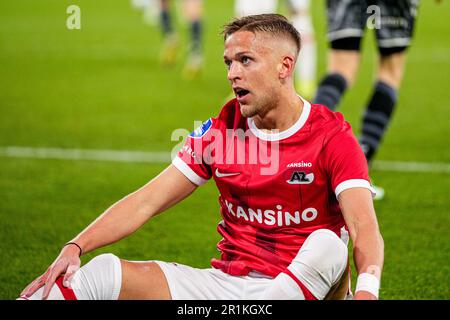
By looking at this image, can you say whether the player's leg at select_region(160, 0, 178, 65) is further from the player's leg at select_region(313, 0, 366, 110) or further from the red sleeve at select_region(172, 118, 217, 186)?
the red sleeve at select_region(172, 118, 217, 186)

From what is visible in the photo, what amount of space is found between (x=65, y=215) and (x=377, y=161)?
2590 mm

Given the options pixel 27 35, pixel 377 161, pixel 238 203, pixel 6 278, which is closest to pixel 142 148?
pixel 377 161

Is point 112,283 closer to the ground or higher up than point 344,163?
closer to the ground

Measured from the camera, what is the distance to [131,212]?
3.42 metres

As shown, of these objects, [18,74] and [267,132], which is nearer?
[267,132]

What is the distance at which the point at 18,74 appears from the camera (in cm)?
1134

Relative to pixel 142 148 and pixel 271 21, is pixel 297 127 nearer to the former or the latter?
pixel 271 21

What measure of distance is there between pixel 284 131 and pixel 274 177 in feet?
0.57

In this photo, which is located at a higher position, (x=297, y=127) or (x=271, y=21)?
(x=271, y=21)

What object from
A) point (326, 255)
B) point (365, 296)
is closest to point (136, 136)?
point (326, 255)

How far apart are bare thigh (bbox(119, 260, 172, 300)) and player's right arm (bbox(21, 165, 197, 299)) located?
0.17 meters

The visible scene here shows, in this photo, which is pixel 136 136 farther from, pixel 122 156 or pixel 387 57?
pixel 387 57

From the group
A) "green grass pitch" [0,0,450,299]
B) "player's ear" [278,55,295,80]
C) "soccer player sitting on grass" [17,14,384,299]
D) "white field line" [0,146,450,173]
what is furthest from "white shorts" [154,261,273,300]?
"white field line" [0,146,450,173]
